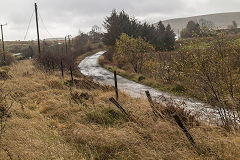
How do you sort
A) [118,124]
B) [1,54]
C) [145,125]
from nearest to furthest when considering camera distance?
[145,125]
[118,124]
[1,54]

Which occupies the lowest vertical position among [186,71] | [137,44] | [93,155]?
[93,155]

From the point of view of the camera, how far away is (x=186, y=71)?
22.9ft

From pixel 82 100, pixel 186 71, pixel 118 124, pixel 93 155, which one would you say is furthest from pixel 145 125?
pixel 82 100

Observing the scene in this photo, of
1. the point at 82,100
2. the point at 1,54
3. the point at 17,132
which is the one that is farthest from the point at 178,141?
the point at 1,54

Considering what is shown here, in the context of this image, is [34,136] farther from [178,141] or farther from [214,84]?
[214,84]

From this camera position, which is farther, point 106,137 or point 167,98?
point 167,98

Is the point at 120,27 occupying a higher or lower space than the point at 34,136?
higher

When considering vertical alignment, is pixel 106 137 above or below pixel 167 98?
above

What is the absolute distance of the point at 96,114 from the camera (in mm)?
6727

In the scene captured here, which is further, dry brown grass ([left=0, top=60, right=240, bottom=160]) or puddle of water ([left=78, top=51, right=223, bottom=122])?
puddle of water ([left=78, top=51, right=223, bottom=122])

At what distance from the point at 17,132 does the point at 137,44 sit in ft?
48.5

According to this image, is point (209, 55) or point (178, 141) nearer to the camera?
point (178, 141)

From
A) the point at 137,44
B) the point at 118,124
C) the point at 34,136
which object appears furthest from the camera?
the point at 137,44

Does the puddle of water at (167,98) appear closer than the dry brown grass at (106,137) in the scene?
No
